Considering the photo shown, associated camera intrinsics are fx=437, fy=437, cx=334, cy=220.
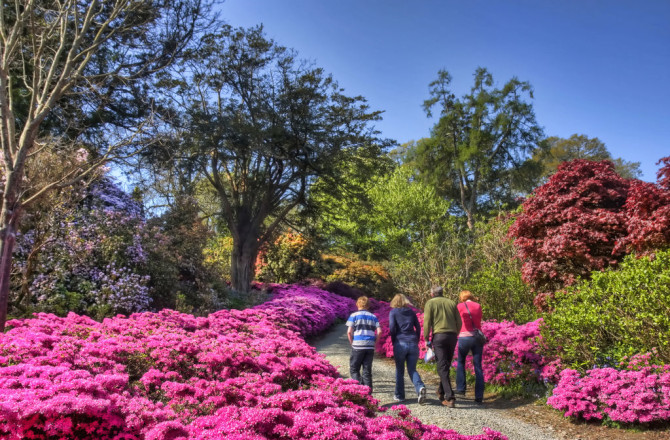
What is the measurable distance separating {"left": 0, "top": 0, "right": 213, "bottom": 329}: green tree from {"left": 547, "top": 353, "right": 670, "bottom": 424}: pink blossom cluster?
713 cm

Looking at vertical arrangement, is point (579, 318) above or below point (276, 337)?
above

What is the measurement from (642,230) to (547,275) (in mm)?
2189

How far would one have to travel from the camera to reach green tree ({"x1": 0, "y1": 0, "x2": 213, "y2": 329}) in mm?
6082

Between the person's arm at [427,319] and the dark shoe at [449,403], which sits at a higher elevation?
the person's arm at [427,319]

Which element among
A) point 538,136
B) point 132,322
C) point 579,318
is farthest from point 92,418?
point 538,136

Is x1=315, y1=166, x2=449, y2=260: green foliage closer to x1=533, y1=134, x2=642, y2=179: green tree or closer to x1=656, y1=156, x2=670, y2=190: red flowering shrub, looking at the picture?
x1=533, y1=134, x2=642, y2=179: green tree

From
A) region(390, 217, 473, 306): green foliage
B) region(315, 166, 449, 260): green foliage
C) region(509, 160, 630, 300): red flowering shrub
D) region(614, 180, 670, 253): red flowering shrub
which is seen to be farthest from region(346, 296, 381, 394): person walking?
region(315, 166, 449, 260): green foliage

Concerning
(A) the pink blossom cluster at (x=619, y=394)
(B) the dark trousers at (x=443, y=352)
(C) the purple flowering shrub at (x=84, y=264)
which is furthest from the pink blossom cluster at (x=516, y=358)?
(C) the purple flowering shrub at (x=84, y=264)

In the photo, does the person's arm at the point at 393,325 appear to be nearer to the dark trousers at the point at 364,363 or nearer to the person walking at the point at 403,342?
the person walking at the point at 403,342

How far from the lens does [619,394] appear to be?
5.11 m

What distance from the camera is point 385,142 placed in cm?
1750

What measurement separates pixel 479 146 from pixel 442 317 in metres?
26.0

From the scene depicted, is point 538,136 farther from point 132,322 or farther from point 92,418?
point 92,418

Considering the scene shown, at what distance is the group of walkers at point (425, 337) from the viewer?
654cm
